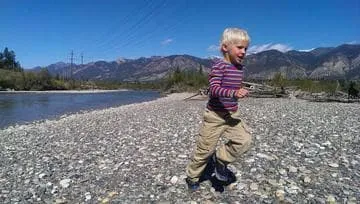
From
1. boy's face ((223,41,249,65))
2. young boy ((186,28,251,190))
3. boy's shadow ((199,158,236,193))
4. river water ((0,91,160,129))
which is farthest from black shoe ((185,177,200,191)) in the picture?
river water ((0,91,160,129))

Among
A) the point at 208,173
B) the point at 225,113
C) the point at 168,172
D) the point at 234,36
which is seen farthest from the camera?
the point at 168,172

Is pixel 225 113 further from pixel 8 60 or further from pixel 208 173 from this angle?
pixel 8 60

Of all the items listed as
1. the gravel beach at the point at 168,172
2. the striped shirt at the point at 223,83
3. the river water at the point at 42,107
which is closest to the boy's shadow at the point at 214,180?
the gravel beach at the point at 168,172

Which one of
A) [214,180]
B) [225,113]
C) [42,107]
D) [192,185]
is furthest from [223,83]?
[42,107]

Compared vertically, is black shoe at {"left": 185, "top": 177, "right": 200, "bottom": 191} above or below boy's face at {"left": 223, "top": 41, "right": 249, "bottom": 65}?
below

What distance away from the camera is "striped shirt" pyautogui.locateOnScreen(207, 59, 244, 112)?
5359 millimetres

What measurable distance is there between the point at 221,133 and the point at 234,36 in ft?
5.25

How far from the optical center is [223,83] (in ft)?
18.0

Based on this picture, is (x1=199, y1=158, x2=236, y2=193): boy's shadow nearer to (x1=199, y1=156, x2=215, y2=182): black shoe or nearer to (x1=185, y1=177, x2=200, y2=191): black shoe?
(x1=199, y1=156, x2=215, y2=182): black shoe

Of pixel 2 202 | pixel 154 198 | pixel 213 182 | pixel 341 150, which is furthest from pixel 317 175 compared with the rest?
pixel 2 202

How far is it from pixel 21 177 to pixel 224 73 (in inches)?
189

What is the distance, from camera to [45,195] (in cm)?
619

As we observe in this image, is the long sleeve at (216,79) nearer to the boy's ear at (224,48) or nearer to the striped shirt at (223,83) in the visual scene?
the striped shirt at (223,83)

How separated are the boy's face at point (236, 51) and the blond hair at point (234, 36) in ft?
0.15
